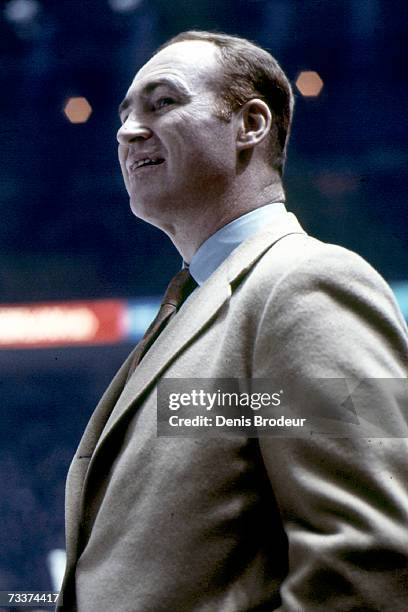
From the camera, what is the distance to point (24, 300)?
2.18 meters

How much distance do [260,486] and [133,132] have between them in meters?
0.54

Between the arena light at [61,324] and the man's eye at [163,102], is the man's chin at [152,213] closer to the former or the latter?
the man's eye at [163,102]

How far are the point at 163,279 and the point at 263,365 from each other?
4.42 ft

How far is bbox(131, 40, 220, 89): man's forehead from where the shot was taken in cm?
115

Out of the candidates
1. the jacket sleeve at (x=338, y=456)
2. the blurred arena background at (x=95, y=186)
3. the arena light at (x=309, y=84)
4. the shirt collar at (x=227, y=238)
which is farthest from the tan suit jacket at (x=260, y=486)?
the arena light at (x=309, y=84)

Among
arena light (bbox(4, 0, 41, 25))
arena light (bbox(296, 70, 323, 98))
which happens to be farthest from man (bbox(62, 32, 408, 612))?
arena light (bbox(4, 0, 41, 25))

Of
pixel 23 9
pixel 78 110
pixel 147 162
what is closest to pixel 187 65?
pixel 147 162

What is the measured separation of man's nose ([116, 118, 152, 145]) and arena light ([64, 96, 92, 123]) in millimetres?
1135

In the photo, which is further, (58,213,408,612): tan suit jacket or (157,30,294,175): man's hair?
(157,30,294,175): man's hair

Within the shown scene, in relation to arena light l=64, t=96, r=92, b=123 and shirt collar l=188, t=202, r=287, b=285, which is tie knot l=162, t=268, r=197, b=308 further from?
arena light l=64, t=96, r=92, b=123

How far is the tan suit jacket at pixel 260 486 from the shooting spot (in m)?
0.70

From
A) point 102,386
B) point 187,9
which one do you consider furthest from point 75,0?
point 102,386

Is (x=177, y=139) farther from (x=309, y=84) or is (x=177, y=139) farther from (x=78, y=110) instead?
(x=78, y=110)

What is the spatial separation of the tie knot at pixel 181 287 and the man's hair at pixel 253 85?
19cm
